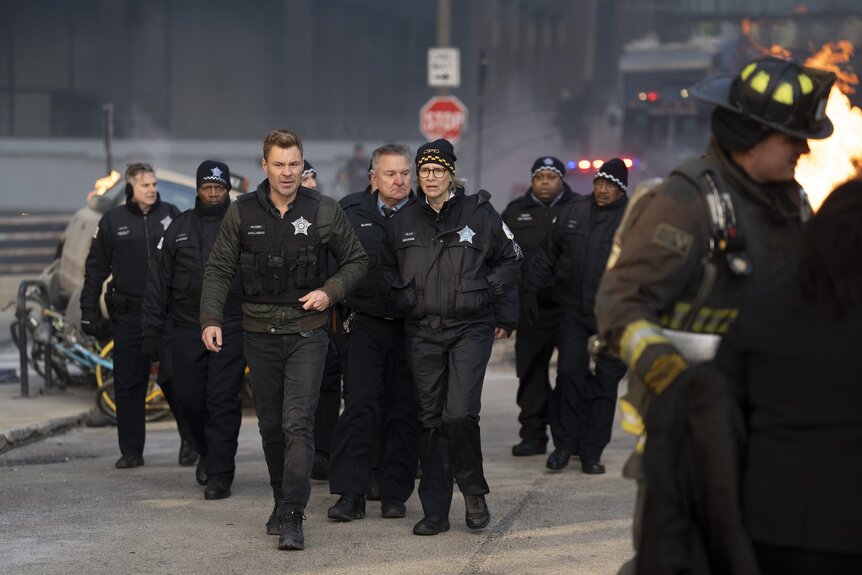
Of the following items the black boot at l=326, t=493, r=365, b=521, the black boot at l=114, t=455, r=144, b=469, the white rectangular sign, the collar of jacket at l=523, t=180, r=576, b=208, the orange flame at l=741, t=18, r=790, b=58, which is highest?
the orange flame at l=741, t=18, r=790, b=58

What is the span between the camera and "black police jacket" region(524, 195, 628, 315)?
9.77 meters

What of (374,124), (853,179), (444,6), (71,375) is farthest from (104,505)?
(374,124)

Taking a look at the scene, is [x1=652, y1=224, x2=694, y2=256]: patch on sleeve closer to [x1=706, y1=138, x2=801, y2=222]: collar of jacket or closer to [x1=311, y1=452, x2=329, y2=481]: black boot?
[x1=706, y1=138, x2=801, y2=222]: collar of jacket

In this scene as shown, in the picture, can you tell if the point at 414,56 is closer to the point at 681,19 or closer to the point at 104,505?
the point at 681,19

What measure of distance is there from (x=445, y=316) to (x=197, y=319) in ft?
6.22

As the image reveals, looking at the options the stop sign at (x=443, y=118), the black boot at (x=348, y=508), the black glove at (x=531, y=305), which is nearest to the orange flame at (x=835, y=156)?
the stop sign at (x=443, y=118)

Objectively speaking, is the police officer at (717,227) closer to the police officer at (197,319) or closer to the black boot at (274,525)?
the black boot at (274,525)

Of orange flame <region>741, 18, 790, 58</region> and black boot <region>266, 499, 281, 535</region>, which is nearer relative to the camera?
black boot <region>266, 499, 281, 535</region>

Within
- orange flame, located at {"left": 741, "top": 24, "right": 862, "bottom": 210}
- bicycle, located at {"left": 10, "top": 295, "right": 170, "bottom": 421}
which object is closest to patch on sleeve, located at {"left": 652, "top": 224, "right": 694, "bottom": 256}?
bicycle, located at {"left": 10, "top": 295, "right": 170, "bottom": 421}

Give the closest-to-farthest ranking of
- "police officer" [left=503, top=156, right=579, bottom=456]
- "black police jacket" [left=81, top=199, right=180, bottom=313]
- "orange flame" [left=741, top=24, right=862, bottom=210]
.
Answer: "black police jacket" [left=81, top=199, right=180, bottom=313] < "police officer" [left=503, top=156, right=579, bottom=456] < "orange flame" [left=741, top=24, right=862, bottom=210]

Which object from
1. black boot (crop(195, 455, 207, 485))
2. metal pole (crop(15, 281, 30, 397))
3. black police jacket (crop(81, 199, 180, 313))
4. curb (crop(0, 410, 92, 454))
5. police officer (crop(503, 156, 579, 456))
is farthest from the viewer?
metal pole (crop(15, 281, 30, 397))

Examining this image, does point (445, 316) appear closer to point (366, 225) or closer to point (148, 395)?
point (366, 225)

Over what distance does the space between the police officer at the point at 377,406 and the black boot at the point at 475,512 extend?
0.52 metres

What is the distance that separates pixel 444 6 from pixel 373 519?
51.3 feet
